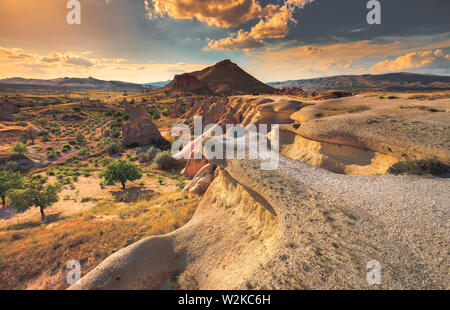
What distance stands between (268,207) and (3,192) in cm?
2349

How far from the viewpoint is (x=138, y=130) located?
36500 mm

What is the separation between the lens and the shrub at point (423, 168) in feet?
28.2

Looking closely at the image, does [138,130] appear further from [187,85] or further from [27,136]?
[187,85]

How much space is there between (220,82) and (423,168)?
15152 cm

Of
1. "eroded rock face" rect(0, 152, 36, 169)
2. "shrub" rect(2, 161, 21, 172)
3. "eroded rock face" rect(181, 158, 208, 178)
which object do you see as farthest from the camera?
"eroded rock face" rect(0, 152, 36, 169)

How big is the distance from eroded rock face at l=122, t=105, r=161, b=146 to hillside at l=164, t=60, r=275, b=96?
91853 millimetres

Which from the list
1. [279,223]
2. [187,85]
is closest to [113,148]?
[279,223]

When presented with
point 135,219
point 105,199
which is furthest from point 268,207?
point 105,199

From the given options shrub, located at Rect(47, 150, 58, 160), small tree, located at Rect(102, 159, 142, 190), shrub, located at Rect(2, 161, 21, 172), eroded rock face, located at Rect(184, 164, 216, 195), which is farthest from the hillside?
eroded rock face, located at Rect(184, 164, 216, 195)

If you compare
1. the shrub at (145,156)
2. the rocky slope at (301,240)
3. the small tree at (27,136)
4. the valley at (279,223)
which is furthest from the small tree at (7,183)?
the small tree at (27,136)

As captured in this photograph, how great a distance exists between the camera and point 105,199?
59.8 feet

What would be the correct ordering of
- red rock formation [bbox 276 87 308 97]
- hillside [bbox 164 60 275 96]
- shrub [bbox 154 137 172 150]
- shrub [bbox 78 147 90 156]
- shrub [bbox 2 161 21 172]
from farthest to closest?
hillside [bbox 164 60 275 96] → red rock formation [bbox 276 87 308 97] → shrub [bbox 154 137 172 150] → shrub [bbox 78 147 90 156] → shrub [bbox 2 161 21 172]

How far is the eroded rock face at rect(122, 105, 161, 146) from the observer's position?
36281mm

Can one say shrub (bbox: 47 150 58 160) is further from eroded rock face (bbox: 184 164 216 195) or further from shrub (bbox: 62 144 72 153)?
eroded rock face (bbox: 184 164 216 195)
